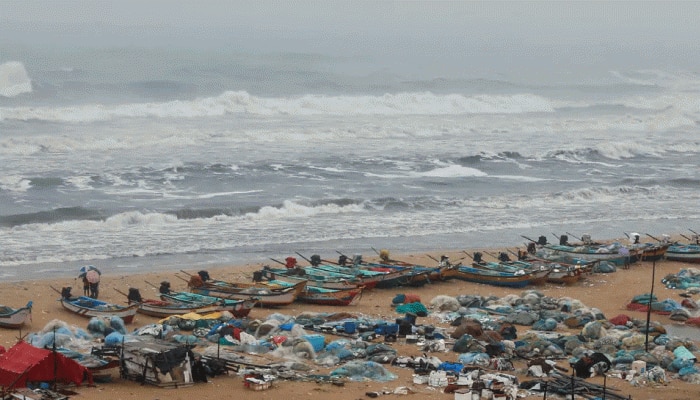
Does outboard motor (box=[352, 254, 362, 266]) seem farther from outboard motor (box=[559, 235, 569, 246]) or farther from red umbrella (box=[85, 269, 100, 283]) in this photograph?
red umbrella (box=[85, 269, 100, 283])

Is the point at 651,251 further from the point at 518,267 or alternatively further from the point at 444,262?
the point at 444,262

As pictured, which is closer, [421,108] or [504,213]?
[504,213]

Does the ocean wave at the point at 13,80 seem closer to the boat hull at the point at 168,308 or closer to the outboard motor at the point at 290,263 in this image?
the outboard motor at the point at 290,263

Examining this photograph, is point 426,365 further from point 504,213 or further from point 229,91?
point 229,91

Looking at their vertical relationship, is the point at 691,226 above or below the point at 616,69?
below

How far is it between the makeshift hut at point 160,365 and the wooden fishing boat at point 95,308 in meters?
3.94

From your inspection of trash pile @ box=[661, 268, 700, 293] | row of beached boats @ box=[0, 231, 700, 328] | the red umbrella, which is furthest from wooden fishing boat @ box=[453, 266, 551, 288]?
the red umbrella

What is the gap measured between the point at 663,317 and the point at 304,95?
5019 centimetres

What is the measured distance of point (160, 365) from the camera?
17188mm

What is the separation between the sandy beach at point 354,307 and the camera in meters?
17.0

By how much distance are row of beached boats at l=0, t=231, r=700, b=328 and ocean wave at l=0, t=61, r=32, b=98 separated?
3866cm

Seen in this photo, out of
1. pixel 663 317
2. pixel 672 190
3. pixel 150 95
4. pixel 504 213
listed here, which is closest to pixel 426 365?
pixel 663 317

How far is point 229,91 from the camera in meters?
69.2

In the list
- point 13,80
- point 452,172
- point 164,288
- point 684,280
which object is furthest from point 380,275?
point 13,80
